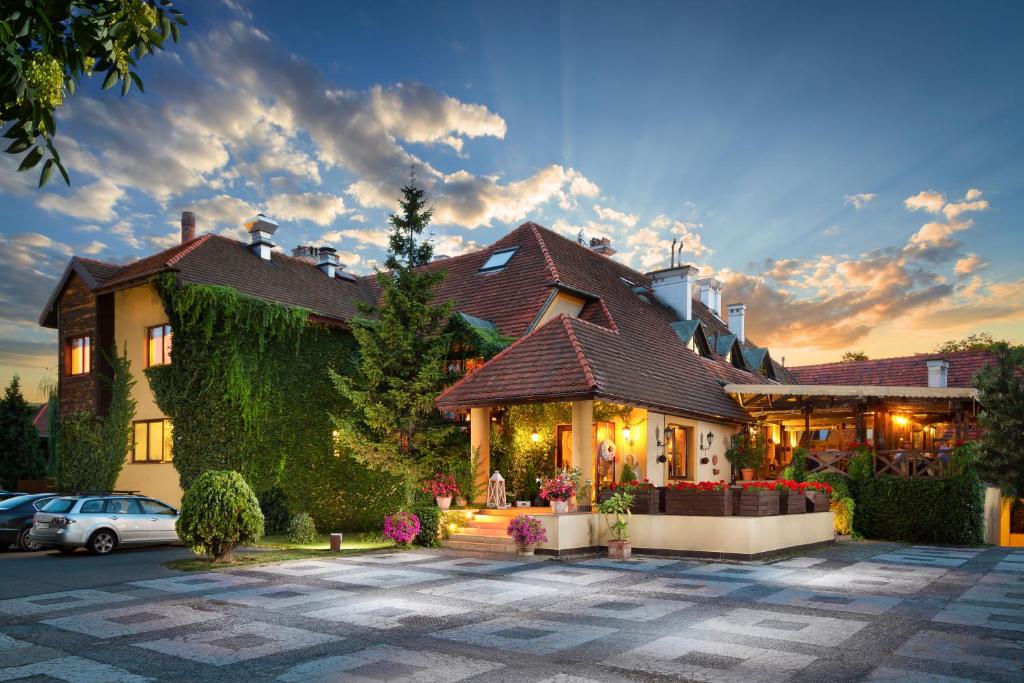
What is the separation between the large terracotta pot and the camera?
16328 mm

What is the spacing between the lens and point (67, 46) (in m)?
3.90

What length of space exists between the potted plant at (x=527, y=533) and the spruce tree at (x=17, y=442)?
23.9 meters

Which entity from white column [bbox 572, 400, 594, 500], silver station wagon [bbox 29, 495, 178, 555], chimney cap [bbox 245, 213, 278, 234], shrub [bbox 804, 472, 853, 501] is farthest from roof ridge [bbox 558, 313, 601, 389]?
chimney cap [bbox 245, 213, 278, 234]

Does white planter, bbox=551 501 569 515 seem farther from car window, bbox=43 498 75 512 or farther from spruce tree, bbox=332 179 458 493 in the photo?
car window, bbox=43 498 75 512

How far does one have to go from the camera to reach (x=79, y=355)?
83.9 ft

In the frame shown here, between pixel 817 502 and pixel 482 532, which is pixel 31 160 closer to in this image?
pixel 482 532

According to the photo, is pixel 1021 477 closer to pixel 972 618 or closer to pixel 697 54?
pixel 972 618

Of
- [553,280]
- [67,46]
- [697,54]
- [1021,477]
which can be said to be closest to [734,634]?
[1021,477]

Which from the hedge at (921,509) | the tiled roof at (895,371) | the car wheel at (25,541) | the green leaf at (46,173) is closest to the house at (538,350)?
the hedge at (921,509)

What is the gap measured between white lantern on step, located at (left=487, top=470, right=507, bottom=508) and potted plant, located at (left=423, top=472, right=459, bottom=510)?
87 centimetres

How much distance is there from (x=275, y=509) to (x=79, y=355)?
9733 mm

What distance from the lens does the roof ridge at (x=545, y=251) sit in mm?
24469

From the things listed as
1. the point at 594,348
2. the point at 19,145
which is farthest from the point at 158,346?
the point at 19,145

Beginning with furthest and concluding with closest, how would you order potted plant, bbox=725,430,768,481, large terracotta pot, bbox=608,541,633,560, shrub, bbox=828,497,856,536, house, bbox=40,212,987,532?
potted plant, bbox=725,430,768,481 < shrub, bbox=828,497,856,536 < house, bbox=40,212,987,532 < large terracotta pot, bbox=608,541,633,560
